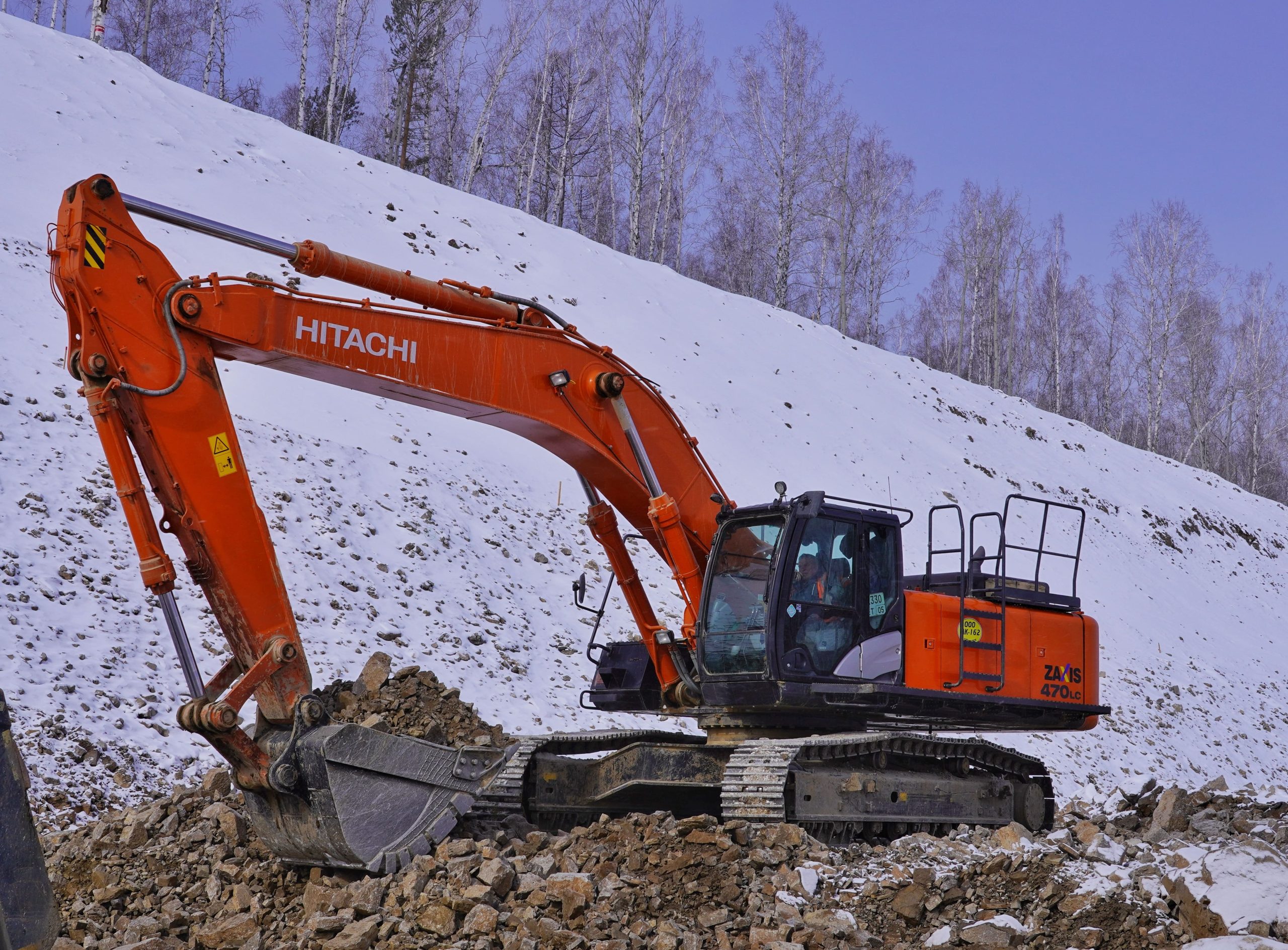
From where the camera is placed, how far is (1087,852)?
7301mm

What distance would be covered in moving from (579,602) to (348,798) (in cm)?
322

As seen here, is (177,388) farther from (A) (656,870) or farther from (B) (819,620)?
(B) (819,620)

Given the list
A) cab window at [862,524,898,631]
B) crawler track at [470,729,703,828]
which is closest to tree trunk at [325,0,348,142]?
crawler track at [470,729,703,828]

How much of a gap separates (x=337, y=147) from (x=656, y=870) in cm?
2698

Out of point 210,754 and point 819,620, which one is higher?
point 819,620

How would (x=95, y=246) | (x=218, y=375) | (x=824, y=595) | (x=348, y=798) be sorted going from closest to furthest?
1. (x=95, y=246)
2. (x=348, y=798)
3. (x=218, y=375)
4. (x=824, y=595)

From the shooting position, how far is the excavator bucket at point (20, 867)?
3.21m

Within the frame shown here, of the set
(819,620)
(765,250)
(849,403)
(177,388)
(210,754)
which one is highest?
(765,250)

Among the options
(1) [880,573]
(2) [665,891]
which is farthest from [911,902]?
(1) [880,573]

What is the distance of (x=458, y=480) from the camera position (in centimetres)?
1806

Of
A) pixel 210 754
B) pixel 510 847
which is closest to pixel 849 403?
pixel 210 754

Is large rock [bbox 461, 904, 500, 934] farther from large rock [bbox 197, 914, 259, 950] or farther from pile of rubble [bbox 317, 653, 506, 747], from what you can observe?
pile of rubble [bbox 317, 653, 506, 747]

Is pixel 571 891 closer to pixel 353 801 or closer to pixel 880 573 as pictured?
pixel 353 801

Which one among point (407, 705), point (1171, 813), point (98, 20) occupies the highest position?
point (98, 20)
